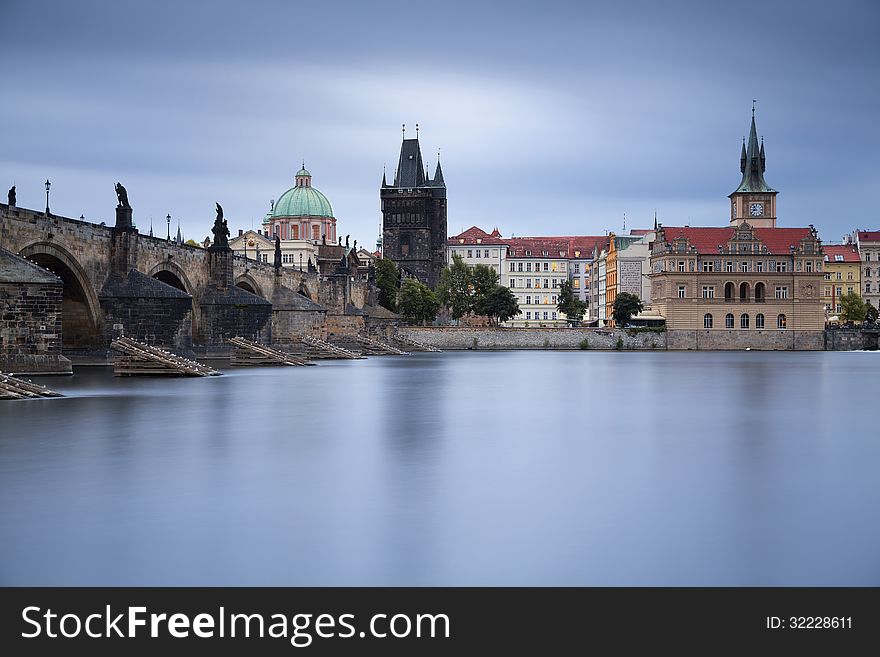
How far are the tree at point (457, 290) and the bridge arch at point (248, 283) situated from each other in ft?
149

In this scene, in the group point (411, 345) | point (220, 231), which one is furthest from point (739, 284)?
point (220, 231)

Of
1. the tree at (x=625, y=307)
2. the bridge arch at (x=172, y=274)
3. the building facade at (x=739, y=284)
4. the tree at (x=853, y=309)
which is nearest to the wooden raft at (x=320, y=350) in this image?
the bridge arch at (x=172, y=274)

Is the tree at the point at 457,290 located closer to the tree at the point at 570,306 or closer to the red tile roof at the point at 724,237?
the tree at the point at 570,306

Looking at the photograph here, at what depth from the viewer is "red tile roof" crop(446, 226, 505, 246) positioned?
441 ft

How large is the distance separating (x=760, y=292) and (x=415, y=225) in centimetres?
4790

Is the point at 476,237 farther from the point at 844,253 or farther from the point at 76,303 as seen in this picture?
the point at 76,303

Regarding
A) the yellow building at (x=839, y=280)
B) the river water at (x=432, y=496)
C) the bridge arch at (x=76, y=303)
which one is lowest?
the river water at (x=432, y=496)

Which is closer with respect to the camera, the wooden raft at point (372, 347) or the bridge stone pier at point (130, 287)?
the bridge stone pier at point (130, 287)

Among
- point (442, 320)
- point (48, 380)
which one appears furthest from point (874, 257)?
point (48, 380)

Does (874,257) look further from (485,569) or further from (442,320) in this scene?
(485,569)

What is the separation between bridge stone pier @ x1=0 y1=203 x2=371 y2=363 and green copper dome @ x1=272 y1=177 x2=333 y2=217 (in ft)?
277

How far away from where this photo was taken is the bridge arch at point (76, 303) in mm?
32344

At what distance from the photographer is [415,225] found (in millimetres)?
129000
